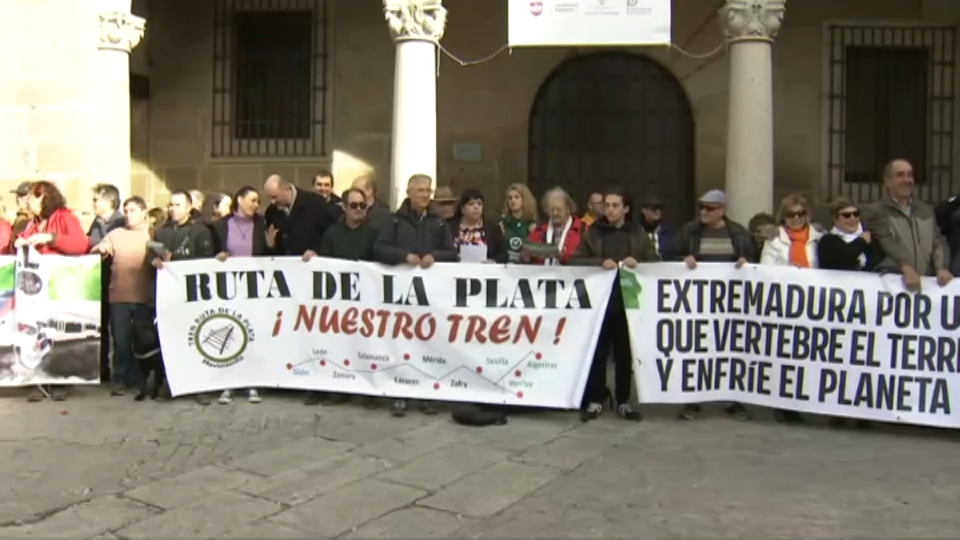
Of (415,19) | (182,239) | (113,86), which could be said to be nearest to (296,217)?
(182,239)

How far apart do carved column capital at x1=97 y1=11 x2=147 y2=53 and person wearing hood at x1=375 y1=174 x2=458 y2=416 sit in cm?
485

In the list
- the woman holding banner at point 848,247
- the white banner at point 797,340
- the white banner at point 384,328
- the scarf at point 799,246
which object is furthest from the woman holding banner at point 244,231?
the woman holding banner at point 848,247

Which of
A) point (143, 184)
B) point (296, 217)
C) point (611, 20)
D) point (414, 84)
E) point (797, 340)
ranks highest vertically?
point (611, 20)

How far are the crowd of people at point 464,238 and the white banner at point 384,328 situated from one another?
0.18m

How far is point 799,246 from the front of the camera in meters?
7.21

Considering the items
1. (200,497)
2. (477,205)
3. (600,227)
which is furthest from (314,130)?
(200,497)

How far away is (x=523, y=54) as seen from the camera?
1248 cm

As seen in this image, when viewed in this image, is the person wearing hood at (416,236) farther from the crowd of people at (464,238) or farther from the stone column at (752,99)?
the stone column at (752,99)

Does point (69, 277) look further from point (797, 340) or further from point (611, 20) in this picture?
point (797, 340)

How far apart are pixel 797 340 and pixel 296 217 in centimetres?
416

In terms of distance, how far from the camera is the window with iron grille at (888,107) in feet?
39.6

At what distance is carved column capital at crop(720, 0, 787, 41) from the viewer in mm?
9438

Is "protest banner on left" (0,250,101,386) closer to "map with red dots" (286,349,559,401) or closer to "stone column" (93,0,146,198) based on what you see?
"map with red dots" (286,349,559,401)

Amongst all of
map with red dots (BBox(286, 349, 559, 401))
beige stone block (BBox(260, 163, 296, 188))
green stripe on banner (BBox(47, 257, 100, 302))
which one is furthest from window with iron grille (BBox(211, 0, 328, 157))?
map with red dots (BBox(286, 349, 559, 401))
